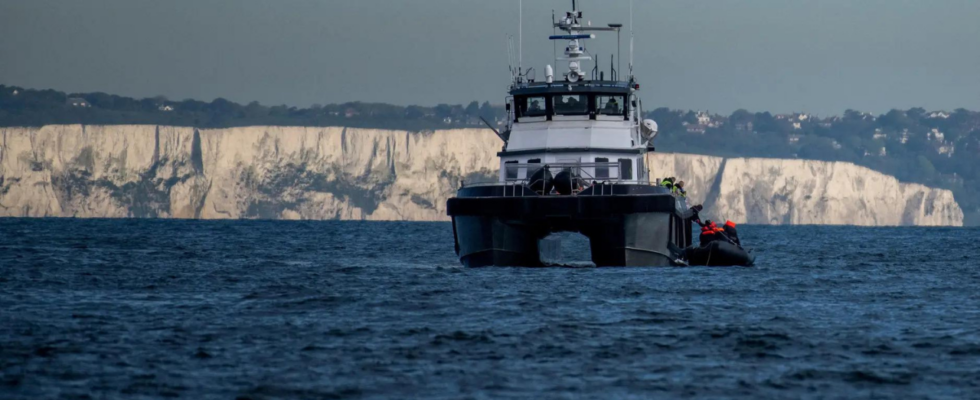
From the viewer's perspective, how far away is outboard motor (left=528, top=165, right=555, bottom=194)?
3119cm

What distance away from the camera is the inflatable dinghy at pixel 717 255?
117ft

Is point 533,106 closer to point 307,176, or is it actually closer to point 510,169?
point 510,169

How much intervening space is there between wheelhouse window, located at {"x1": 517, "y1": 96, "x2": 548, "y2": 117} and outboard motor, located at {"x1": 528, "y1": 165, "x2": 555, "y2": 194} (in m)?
4.48

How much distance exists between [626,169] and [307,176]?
132m

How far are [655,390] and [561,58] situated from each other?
24.7 meters

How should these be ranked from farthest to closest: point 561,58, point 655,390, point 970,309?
point 561,58 → point 970,309 → point 655,390

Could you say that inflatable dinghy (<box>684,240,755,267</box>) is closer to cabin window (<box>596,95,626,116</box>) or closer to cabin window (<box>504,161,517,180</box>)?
cabin window (<box>596,95,626,116</box>)

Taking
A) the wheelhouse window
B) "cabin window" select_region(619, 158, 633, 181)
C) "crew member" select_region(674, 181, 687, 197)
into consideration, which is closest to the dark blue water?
"cabin window" select_region(619, 158, 633, 181)

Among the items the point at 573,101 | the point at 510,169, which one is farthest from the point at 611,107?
the point at 510,169

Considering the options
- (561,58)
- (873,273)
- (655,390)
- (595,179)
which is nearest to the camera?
(655,390)

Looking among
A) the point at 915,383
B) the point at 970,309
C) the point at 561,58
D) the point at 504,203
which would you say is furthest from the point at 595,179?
the point at 915,383

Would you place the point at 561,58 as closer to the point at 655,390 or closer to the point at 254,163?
the point at 655,390

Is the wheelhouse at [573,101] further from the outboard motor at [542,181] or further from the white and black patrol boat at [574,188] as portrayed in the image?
the outboard motor at [542,181]

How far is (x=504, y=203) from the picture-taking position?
30688 millimetres
